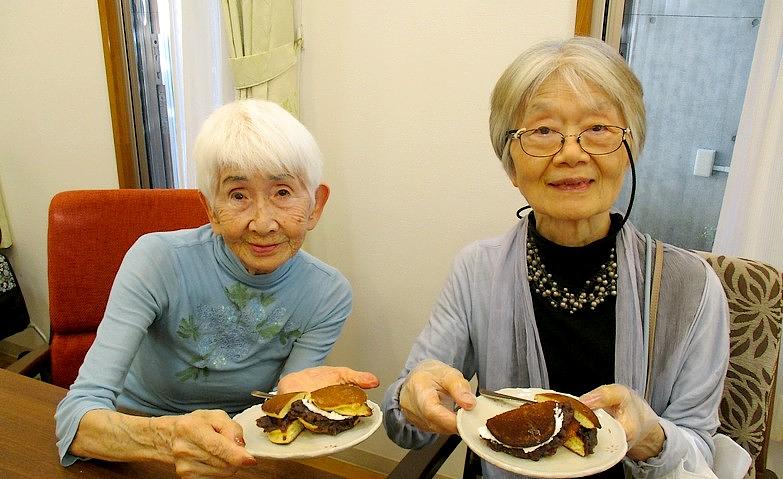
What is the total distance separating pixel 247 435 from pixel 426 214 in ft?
4.14

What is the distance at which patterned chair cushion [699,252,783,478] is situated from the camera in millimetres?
1293

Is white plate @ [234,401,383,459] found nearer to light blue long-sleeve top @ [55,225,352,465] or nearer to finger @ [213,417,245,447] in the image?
finger @ [213,417,245,447]

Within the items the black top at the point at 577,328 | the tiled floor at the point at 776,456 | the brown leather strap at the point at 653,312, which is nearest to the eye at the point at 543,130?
the black top at the point at 577,328

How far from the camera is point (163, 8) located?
269 cm

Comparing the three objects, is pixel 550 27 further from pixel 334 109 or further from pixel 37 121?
pixel 37 121

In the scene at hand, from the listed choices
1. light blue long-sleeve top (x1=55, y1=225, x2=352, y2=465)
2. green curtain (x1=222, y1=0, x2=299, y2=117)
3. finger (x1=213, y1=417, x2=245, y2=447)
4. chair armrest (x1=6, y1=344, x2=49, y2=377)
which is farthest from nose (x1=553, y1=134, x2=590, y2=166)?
chair armrest (x1=6, y1=344, x2=49, y2=377)

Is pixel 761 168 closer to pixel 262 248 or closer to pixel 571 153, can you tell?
pixel 571 153

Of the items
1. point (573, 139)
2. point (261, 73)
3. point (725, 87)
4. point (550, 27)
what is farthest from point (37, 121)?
point (725, 87)

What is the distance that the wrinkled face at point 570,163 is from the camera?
116cm

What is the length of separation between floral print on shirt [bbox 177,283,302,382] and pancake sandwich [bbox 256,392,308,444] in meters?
0.38

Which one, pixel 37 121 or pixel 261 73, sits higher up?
pixel 261 73

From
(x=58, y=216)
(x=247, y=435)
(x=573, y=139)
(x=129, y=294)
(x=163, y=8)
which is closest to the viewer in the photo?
(x=247, y=435)

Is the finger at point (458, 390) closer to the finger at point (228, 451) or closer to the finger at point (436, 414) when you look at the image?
the finger at point (436, 414)

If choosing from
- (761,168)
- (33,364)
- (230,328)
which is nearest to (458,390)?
(230,328)
